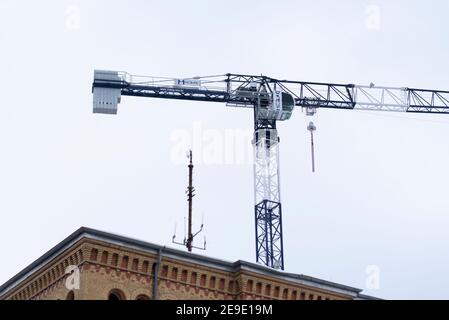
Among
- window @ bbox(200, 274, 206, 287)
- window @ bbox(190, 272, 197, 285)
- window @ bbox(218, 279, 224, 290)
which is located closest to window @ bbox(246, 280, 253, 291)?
window @ bbox(218, 279, 224, 290)

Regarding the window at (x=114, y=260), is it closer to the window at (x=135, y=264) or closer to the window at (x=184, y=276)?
the window at (x=135, y=264)

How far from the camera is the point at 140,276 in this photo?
141ft

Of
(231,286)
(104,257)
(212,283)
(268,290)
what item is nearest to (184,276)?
(212,283)

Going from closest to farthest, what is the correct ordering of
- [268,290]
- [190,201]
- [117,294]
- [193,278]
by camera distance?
[117,294], [193,278], [268,290], [190,201]

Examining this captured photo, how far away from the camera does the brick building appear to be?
4194 centimetres

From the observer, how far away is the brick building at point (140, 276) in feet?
138

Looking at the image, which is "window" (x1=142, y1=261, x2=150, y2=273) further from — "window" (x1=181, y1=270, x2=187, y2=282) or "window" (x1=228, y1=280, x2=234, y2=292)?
"window" (x1=228, y1=280, x2=234, y2=292)

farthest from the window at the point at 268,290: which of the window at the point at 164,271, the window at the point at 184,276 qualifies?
the window at the point at 164,271

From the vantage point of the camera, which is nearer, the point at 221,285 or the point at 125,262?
the point at 125,262

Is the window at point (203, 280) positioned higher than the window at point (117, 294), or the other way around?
the window at point (203, 280)

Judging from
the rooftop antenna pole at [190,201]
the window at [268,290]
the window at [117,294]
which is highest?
the rooftop antenna pole at [190,201]

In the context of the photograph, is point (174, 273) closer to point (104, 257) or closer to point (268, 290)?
point (104, 257)

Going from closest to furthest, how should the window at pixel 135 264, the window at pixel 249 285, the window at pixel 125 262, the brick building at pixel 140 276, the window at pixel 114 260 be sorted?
the brick building at pixel 140 276 → the window at pixel 114 260 → the window at pixel 125 262 → the window at pixel 135 264 → the window at pixel 249 285
